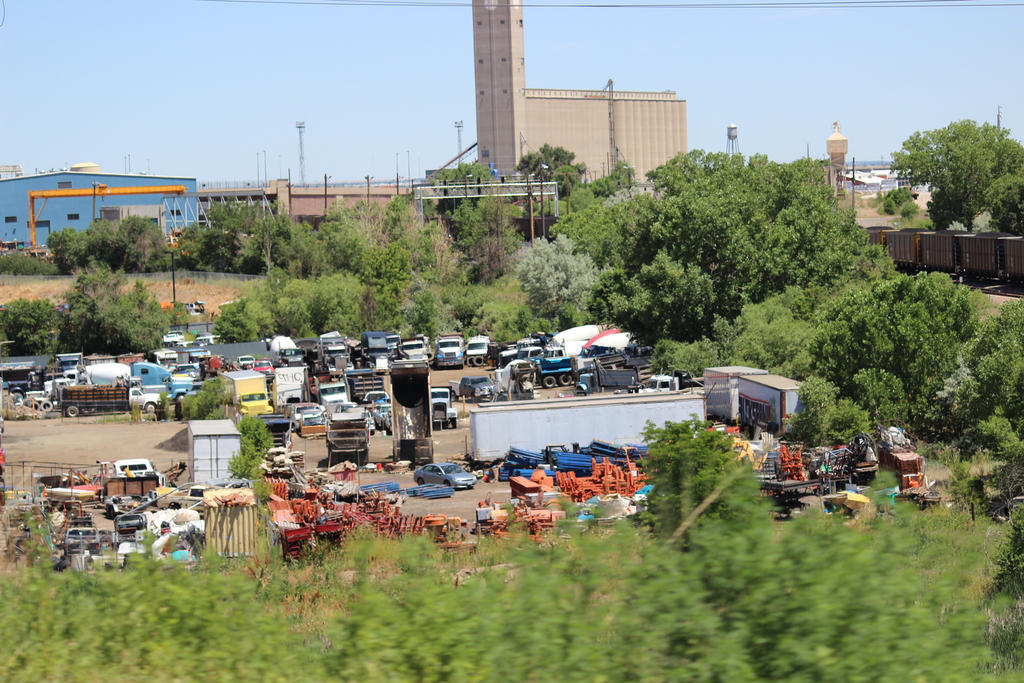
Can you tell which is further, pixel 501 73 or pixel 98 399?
pixel 501 73

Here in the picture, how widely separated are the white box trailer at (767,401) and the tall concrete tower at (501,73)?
3915 inches

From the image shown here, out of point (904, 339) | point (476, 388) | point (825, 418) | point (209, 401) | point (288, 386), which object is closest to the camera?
point (825, 418)

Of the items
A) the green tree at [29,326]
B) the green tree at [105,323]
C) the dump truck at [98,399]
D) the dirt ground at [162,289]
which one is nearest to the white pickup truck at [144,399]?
the dump truck at [98,399]

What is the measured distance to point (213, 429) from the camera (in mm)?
23812

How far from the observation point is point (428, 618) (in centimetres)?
590

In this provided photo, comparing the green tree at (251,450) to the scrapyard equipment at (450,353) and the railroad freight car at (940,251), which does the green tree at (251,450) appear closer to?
the scrapyard equipment at (450,353)

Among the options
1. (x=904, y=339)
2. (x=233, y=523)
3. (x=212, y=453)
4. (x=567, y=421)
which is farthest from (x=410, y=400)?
(x=904, y=339)

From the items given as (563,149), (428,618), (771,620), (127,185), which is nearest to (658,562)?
(771,620)

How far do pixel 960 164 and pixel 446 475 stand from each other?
50.9 metres

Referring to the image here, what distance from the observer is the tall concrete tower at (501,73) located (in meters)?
124

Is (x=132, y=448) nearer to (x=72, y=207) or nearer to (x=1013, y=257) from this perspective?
(x=1013, y=257)

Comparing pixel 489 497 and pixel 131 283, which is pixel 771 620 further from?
pixel 131 283

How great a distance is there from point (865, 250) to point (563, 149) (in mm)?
82341

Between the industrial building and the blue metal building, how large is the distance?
40.9 m
